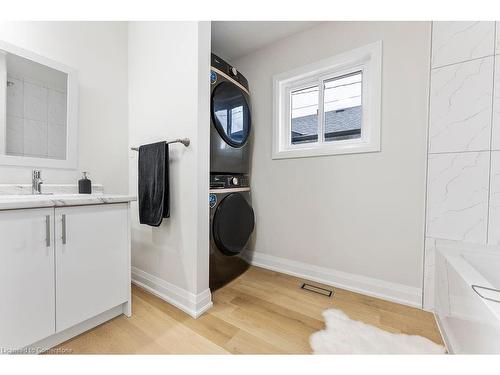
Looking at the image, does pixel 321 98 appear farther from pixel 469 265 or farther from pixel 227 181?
pixel 469 265

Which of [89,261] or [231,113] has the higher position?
[231,113]

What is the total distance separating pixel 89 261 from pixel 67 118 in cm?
105

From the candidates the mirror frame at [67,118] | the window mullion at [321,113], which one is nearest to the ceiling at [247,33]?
the window mullion at [321,113]

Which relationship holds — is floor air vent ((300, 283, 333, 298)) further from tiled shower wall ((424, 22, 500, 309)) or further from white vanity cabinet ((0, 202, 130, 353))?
white vanity cabinet ((0, 202, 130, 353))

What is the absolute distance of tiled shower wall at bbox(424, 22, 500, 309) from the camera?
122 cm

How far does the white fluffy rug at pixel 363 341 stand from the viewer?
3.45 feet

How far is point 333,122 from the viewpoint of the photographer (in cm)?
190

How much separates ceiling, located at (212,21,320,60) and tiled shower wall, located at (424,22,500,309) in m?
1.07

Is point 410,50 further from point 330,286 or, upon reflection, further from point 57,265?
point 57,265

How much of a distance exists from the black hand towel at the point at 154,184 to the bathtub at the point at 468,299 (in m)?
1.58

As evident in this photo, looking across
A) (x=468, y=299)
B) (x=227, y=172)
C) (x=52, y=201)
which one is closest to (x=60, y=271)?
(x=52, y=201)

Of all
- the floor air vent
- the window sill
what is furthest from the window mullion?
the floor air vent

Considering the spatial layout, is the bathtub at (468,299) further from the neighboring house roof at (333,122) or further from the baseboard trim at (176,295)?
the baseboard trim at (176,295)

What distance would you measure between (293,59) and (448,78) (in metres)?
1.18
